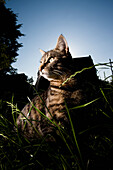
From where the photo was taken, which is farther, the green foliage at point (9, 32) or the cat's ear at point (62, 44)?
the green foliage at point (9, 32)

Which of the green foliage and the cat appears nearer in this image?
the cat

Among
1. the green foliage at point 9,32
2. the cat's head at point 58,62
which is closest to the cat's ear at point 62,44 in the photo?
the cat's head at point 58,62

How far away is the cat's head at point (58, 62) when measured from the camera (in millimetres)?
1289

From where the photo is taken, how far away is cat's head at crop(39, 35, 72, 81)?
50.7 inches

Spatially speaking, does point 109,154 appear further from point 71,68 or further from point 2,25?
point 2,25

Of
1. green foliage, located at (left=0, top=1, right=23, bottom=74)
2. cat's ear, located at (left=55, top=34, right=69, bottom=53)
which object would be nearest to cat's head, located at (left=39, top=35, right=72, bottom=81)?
cat's ear, located at (left=55, top=34, right=69, bottom=53)

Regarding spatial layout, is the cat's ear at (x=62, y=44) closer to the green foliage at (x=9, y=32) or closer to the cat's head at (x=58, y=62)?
the cat's head at (x=58, y=62)

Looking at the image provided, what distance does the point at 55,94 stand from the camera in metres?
1.20

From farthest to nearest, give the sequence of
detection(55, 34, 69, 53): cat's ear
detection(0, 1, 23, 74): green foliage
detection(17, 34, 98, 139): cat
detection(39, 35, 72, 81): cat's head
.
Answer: detection(0, 1, 23, 74): green foliage < detection(55, 34, 69, 53): cat's ear < detection(39, 35, 72, 81): cat's head < detection(17, 34, 98, 139): cat

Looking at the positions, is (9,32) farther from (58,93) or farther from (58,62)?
(58,93)

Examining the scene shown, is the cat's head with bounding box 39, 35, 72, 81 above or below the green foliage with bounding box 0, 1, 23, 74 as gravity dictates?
below

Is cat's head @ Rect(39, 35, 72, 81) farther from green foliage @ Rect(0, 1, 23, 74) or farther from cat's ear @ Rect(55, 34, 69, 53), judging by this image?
green foliage @ Rect(0, 1, 23, 74)

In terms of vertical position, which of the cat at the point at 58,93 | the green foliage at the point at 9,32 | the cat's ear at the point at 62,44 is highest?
the green foliage at the point at 9,32

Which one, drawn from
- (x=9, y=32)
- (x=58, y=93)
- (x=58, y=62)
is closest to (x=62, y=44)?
(x=58, y=62)
